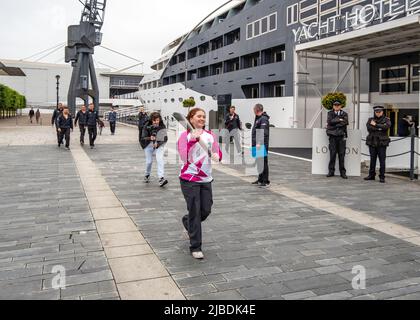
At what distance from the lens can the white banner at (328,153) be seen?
1105 centimetres

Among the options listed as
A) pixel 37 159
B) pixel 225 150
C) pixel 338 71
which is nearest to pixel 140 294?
pixel 37 159

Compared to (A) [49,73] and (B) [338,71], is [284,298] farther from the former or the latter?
(A) [49,73]

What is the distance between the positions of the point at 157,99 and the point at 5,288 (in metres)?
63.5

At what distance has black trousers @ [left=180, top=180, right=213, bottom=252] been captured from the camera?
15.8ft

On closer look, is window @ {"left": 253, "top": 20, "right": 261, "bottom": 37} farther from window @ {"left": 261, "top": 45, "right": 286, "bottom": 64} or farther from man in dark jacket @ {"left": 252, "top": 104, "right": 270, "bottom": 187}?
man in dark jacket @ {"left": 252, "top": 104, "right": 270, "bottom": 187}

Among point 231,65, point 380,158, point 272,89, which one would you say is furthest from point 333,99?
point 231,65

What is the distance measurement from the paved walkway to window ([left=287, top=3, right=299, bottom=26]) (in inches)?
957

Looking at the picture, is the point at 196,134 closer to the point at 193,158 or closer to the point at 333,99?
the point at 193,158

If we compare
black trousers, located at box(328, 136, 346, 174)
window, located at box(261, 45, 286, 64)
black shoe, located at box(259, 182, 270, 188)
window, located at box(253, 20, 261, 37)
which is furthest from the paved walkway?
window, located at box(253, 20, 261, 37)

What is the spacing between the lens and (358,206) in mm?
7480

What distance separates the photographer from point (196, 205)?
15.8 feet

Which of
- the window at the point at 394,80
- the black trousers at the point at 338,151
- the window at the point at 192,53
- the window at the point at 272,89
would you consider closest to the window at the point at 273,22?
the window at the point at 272,89

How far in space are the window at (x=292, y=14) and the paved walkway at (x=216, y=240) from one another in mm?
24301

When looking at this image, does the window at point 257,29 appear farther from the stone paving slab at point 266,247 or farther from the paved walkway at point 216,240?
the stone paving slab at point 266,247
